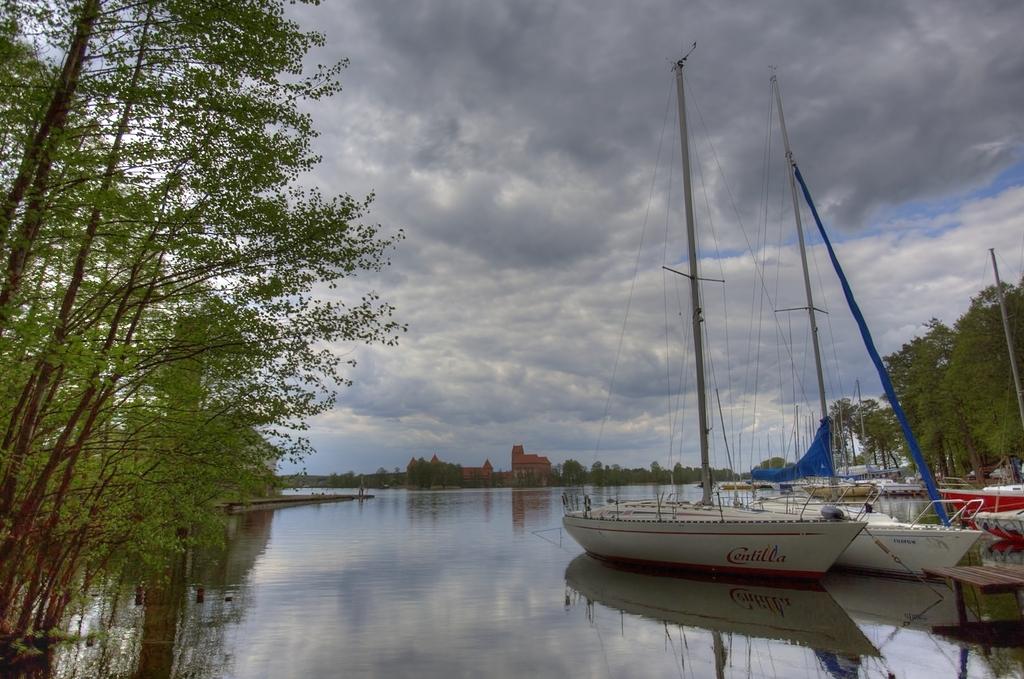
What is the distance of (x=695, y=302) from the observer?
2559cm

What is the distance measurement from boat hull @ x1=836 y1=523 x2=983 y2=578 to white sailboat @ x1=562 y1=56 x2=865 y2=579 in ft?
7.22

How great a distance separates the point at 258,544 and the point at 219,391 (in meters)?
32.5

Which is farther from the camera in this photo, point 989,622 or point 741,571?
→ point 741,571

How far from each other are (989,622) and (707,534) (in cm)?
784

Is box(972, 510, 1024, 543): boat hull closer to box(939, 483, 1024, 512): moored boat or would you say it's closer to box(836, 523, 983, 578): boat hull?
box(939, 483, 1024, 512): moored boat

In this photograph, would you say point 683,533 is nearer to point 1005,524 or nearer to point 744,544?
point 744,544

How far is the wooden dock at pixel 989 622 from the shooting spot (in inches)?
504

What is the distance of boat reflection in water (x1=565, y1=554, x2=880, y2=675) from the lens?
1351 cm

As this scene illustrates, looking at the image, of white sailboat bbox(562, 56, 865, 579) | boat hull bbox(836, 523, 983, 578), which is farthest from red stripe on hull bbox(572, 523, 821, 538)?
boat hull bbox(836, 523, 983, 578)

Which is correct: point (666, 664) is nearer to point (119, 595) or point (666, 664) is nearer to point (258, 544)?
point (119, 595)

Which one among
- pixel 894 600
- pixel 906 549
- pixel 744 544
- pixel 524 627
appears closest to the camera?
pixel 524 627

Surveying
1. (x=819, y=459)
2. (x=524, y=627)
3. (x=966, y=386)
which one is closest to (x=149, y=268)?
(x=524, y=627)

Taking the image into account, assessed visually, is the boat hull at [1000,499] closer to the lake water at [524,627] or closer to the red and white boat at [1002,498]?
the red and white boat at [1002,498]

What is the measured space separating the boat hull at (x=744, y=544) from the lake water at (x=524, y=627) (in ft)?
2.20
